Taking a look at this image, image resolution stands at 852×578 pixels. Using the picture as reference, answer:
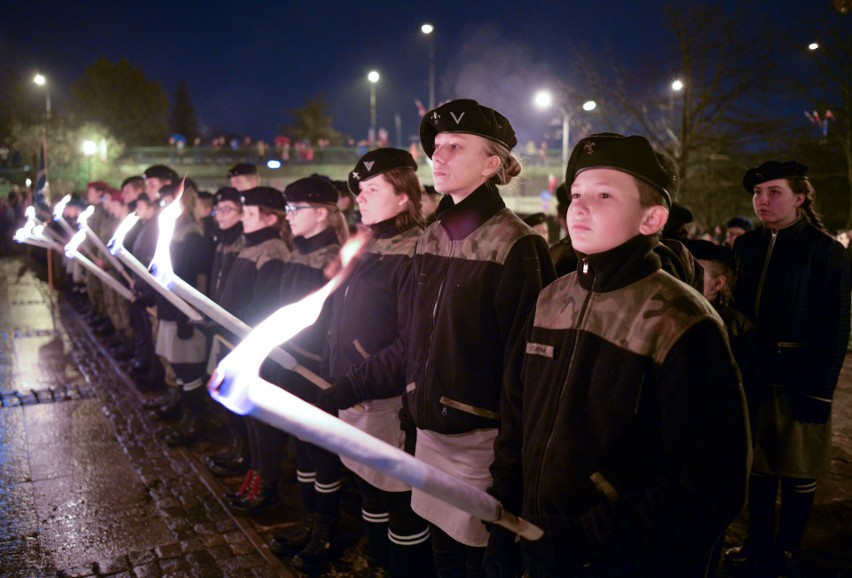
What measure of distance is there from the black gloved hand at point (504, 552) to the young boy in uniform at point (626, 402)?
122 mm

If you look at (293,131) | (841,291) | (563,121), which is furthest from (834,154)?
(293,131)

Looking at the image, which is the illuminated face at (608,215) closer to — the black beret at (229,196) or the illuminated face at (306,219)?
the illuminated face at (306,219)

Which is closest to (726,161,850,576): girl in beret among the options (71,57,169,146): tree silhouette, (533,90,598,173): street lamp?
(533,90,598,173): street lamp

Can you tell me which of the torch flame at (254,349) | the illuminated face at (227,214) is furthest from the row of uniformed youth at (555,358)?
the torch flame at (254,349)

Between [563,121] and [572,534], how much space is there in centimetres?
2735

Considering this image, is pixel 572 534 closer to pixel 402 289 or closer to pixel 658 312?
pixel 658 312

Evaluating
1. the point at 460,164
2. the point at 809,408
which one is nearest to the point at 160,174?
the point at 460,164

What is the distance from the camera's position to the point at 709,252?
13.2 feet

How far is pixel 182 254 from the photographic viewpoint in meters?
6.68

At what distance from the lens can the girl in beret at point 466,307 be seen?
296 centimetres

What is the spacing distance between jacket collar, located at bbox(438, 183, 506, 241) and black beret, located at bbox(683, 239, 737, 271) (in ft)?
5.12

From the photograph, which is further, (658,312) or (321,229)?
(321,229)

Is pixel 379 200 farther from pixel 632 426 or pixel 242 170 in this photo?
pixel 242 170

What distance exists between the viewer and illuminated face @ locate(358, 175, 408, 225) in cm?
390
